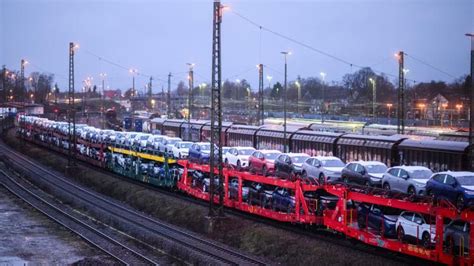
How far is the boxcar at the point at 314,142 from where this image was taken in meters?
43.0

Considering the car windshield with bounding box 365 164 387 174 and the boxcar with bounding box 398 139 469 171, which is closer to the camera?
the car windshield with bounding box 365 164 387 174

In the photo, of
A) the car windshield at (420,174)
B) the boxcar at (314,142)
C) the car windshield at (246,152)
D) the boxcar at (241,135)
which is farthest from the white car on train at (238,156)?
the boxcar at (241,135)

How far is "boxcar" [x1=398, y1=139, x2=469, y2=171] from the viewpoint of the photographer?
1232 inches

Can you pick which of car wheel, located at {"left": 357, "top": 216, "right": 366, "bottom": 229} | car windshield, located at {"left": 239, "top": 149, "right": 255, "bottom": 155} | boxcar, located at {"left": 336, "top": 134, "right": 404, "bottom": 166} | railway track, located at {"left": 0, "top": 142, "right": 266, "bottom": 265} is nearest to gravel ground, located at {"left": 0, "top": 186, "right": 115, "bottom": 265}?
railway track, located at {"left": 0, "top": 142, "right": 266, "bottom": 265}

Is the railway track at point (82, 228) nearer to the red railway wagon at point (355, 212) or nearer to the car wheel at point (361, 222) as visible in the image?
the red railway wagon at point (355, 212)

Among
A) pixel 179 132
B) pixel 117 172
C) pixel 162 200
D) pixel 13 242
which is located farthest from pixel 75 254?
pixel 179 132

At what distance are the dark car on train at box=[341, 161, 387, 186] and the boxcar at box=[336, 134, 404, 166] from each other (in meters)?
9.31

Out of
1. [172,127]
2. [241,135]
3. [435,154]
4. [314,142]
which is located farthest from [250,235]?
[172,127]

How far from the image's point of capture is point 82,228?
29.6 m

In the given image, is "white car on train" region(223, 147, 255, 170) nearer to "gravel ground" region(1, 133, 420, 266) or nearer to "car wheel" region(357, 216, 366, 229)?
"gravel ground" region(1, 133, 420, 266)

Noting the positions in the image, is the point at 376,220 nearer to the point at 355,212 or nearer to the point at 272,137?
the point at 355,212

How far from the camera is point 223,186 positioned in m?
29.2

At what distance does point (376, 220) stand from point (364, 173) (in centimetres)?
706

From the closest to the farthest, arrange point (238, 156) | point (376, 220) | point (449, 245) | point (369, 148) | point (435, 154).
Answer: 1. point (449, 245)
2. point (376, 220)
3. point (435, 154)
4. point (238, 156)
5. point (369, 148)
